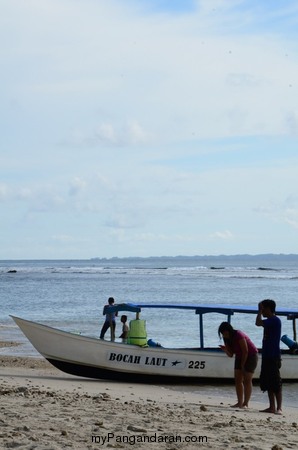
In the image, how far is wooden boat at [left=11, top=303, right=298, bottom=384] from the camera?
52.3 ft

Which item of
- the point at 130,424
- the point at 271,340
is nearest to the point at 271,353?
the point at 271,340

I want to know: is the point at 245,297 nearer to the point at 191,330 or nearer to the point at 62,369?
the point at 191,330

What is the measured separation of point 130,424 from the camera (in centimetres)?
890

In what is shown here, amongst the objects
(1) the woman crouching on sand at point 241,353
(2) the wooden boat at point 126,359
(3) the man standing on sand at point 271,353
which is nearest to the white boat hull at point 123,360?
(2) the wooden boat at point 126,359

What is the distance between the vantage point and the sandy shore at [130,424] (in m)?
7.96

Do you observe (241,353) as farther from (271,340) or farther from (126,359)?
(126,359)

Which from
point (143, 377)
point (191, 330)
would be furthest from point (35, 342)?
point (191, 330)

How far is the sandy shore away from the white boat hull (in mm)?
2717

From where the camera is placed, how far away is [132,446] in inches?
308

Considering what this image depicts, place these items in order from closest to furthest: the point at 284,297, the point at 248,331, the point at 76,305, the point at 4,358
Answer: the point at 4,358
the point at 248,331
the point at 76,305
the point at 284,297

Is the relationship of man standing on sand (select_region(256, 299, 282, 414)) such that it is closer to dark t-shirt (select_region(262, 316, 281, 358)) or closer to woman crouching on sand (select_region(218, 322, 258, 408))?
dark t-shirt (select_region(262, 316, 281, 358))

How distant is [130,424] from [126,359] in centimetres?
712

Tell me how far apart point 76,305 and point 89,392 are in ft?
99.3

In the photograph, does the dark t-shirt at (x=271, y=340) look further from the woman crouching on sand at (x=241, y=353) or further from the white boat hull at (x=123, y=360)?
the white boat hull at (x=123, y=360)
